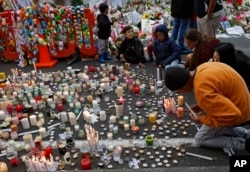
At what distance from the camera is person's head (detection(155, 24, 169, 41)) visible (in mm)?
5133

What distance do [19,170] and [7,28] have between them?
3.46 meters

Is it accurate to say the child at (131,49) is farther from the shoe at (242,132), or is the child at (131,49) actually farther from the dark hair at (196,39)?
the shoe at (242,132)

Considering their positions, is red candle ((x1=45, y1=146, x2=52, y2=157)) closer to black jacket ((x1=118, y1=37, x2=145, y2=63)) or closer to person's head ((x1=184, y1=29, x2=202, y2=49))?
person's head ((x1=184, y1=29, x2=202, y2=49))

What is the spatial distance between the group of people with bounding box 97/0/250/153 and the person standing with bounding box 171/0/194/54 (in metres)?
0.02

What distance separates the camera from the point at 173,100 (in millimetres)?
4000

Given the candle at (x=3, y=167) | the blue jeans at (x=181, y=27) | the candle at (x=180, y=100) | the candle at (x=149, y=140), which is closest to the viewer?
the candle at (x=3, y=167)

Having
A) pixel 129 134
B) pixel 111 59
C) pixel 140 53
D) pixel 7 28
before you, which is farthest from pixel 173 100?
pixel 7 28

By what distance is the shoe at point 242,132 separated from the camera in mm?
3172

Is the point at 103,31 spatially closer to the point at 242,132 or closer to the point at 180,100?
the point at 180,100

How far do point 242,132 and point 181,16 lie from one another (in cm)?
305

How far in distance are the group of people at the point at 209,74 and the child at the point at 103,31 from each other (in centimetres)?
2

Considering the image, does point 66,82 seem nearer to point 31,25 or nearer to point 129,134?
point 31,25

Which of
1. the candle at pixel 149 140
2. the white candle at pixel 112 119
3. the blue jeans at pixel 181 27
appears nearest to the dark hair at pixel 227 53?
the candle at pixel 149 140

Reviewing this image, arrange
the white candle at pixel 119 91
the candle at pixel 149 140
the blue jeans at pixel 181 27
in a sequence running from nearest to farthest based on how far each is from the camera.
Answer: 1. the candle at pixel 149 140
2. the white candle at pixel 119 91
3. the blue jeans at pixel 181 27
